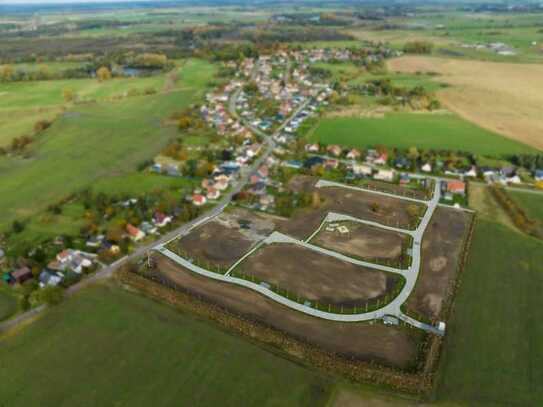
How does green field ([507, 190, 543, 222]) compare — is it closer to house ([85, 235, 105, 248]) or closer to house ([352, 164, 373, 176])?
house ([352, 164, 373, 176])

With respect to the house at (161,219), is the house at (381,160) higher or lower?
higher

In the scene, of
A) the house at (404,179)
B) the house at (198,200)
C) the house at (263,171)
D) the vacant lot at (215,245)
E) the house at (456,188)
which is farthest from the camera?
the house at (263,171)

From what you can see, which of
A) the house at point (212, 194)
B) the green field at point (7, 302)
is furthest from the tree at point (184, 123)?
the green field at point (7, 302)

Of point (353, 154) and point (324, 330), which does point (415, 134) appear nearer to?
point (353, 154)

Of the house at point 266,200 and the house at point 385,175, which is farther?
the house at point 385,175

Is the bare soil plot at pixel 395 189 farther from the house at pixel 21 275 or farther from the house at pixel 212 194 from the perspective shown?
the house at pixel 21 275

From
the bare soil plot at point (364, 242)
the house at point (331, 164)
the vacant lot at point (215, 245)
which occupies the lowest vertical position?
the vacant lot at point (215, 245)

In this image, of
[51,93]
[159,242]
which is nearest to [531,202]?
[159,242]
